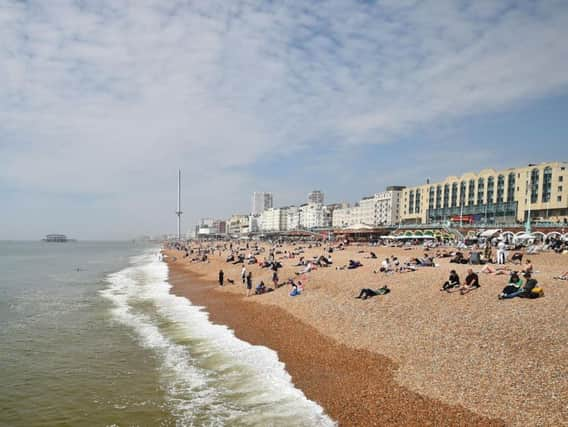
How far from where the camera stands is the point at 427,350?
11148 millimetres

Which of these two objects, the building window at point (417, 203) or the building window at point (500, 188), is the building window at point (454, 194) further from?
the building window at point (417, 203)

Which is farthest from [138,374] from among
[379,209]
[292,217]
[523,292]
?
[292,217]

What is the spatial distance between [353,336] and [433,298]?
406 cm

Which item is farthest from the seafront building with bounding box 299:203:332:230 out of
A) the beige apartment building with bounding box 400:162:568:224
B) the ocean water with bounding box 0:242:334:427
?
the ocean water with bounding box 0:242:334:427

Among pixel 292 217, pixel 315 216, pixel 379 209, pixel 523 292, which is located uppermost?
pixel 379 209

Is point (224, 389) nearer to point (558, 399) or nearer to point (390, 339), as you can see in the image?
point (390, 339)

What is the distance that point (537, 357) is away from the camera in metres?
9.31

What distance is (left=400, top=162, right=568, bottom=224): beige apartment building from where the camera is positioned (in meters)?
73.9

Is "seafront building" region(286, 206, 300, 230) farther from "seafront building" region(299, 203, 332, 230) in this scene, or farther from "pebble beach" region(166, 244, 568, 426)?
"pebble beach" region(166, 244, 568, 426)

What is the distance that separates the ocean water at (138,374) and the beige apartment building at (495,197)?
63.9m

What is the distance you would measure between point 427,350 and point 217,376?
6631 mm

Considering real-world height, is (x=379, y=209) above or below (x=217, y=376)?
above

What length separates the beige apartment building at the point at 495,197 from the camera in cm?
7388

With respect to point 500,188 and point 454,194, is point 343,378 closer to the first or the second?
point 500,188
